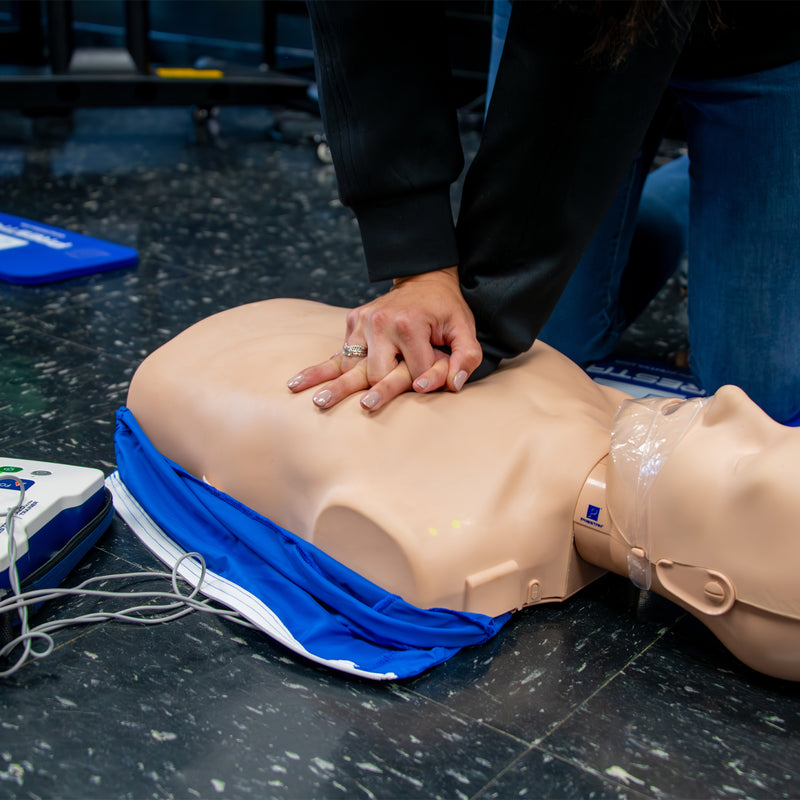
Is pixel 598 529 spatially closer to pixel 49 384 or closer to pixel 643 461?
pixel 643 461

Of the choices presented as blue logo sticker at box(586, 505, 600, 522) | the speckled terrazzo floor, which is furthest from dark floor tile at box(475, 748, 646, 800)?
blue logo sticker at box(586, 505, 600, 522)

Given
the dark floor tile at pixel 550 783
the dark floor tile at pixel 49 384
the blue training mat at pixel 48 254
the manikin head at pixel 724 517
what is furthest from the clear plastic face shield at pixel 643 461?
the blue training mat at pixel 48 254

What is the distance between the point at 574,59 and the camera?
1058mm

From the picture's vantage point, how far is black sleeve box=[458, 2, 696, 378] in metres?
1.06

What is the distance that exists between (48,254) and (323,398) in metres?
1.47

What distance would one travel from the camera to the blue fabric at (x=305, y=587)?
1.00 metres

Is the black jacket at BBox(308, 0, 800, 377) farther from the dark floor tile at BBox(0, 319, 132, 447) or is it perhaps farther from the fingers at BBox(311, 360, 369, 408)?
the dark floor tile at BBox(0, 319, 132, 447)

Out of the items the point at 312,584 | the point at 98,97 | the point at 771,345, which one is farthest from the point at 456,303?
the point at 98,97

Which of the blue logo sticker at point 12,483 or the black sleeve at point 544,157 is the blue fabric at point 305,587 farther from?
the black sleeve at point 544,157

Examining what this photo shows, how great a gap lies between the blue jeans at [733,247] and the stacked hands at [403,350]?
1.96ft

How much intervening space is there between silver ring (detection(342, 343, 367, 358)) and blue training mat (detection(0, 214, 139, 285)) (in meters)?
1.26

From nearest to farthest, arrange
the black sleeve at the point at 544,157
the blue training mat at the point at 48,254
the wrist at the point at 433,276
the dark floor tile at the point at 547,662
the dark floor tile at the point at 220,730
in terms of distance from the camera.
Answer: the dark floor tile at the point at 220,730 < the dark floor tile at the point at 547,662 < the black sleeve at the point at 544,157 < the wrist at the point at 433,276 < the blue training mat at the point at 48,254

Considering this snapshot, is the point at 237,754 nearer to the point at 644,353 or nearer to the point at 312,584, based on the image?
the point at 312,584

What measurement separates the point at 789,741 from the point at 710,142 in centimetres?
93
